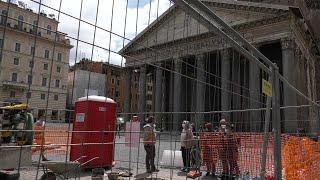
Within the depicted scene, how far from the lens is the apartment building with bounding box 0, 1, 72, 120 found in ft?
11.0

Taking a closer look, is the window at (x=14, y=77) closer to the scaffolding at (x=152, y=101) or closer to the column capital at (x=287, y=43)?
the scaffolding at (x=152, y=101)

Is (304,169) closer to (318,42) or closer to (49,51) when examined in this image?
(49,51)

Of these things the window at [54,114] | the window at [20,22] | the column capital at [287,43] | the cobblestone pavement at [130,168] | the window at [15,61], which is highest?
the column capital at [287,43]

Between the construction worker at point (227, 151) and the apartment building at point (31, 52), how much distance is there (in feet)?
21.2

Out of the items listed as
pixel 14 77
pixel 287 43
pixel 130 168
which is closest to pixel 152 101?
pixel 130 168

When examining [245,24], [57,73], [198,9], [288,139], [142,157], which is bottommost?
[142,157]

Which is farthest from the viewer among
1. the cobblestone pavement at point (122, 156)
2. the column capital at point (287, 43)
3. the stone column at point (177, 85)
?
the column capital at point (287, 43)

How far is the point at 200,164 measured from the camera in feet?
34.4

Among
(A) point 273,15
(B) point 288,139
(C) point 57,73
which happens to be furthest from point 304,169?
(A) point 273,15

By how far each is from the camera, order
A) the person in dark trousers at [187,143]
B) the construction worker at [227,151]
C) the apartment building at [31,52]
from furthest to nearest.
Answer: the person in dark trousers at [187,143]
the construction worker at [227,151]
the apartment building at [31,52]

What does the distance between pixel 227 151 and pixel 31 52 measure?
7.30 metres

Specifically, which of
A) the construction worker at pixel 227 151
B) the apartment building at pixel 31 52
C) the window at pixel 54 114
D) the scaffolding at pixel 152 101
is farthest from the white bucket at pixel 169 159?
the apartment building at pixel 31 52

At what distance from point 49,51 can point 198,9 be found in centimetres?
178

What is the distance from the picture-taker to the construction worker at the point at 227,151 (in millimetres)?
9680
